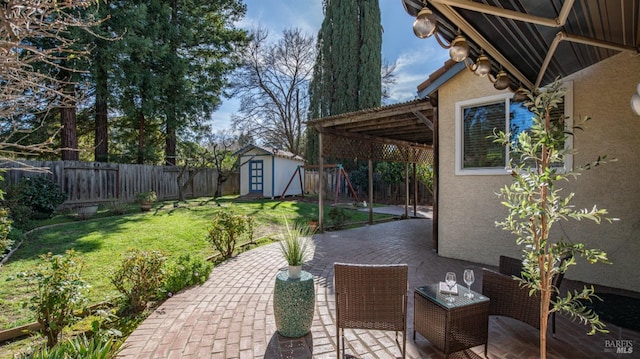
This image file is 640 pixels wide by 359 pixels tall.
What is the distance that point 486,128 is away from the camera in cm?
530

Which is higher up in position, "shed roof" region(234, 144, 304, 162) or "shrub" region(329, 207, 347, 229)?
"shed roof" region(234, 144, 304, 162)

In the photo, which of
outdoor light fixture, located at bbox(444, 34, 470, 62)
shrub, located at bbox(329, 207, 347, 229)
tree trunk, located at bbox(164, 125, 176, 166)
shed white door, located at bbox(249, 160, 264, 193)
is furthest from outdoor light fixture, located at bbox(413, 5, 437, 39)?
tree trunk, located at bbox(164, 125, 176, 166)

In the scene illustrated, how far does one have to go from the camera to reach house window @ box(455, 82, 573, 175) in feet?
16.1

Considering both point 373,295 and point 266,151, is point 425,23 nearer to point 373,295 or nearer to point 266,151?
point 373,295

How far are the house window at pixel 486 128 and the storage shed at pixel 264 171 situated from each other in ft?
39.9

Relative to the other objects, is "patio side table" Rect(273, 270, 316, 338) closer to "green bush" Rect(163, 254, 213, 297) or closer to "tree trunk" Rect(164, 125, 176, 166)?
"green bush" Rect(163, 254, 213, 297)

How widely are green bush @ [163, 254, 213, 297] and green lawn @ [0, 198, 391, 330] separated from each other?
0.27 m

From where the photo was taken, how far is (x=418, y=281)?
14.8ft

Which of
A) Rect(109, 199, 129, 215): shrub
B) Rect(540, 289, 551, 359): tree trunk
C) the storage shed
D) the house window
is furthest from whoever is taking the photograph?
the storage shed

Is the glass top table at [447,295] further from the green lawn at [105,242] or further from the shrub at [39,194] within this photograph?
the shrub at [39,194]

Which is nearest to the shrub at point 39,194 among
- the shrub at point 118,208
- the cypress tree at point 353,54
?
the shrub at point 118,208

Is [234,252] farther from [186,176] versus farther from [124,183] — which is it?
[186,176]

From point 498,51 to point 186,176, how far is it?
17.2 m

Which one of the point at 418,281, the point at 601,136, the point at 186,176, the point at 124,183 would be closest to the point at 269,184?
the point at 186,176
